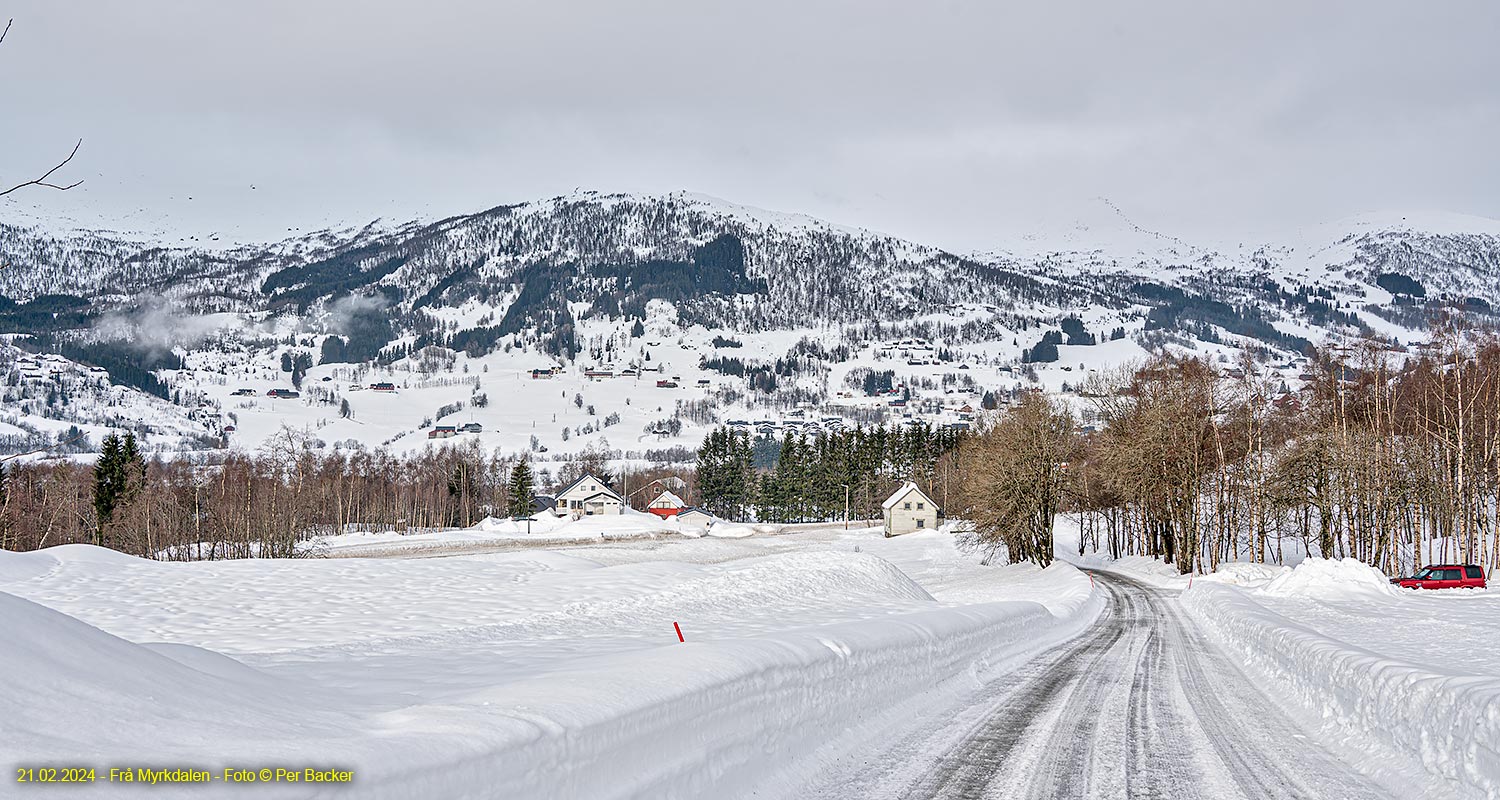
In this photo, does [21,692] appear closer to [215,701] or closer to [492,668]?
[215,701]

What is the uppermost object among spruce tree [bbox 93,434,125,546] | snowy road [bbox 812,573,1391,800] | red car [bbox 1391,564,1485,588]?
spruce tree [bbox 93,434,125,546]

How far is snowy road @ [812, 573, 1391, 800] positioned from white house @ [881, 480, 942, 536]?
97325 millimetres

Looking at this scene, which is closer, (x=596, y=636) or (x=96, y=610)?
(x=596, y=636)

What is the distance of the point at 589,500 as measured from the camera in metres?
131

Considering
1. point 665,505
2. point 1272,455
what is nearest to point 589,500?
point 665,505

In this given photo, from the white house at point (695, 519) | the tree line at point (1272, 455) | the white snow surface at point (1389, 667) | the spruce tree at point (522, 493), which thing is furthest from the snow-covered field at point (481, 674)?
the spruce tree at point (522, 493)

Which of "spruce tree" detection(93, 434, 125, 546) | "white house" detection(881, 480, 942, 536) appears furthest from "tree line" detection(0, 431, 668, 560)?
"white house" detection(881, 480, 942, 536)

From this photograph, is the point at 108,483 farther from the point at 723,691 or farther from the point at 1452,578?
the point at 1452,578

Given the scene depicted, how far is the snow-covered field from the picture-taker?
4.76m

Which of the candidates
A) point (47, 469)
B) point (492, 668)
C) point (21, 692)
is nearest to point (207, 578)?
point (492, 668)

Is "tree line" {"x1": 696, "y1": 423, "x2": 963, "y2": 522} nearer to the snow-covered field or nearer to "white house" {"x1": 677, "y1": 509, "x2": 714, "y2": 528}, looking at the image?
"white house" {"x1": 677, "y1": 509, "x2": 714, "y2": 528}

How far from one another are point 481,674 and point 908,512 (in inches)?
4196

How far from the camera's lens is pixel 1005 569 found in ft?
176

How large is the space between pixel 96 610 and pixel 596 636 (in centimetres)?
1167
